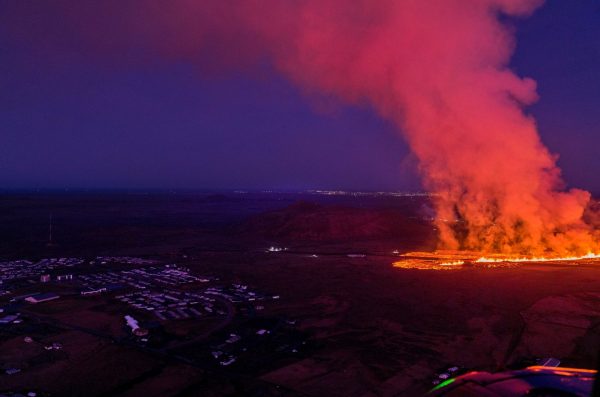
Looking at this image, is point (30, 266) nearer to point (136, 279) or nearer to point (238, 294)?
point (136, 279)

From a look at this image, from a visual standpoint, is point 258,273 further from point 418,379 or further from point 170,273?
point 418,379

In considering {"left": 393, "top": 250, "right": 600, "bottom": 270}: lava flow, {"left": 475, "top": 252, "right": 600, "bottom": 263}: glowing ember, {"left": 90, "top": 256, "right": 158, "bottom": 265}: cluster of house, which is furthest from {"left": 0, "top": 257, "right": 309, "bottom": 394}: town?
{"left": 475, "top": 252, "right": 600, "bottom": 263}: glowing ember

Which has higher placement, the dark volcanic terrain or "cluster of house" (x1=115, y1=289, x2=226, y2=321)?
the dark volcanic terrain

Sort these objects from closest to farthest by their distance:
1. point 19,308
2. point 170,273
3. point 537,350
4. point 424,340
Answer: point 537,350
point 424,340
point 19,308
point 170,273

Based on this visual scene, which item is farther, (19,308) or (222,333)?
(19,308)

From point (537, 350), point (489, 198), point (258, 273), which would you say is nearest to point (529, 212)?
point (489, 198)

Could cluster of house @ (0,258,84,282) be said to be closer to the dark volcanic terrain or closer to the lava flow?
the dark volcanic terrain

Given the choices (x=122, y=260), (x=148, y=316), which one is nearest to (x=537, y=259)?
(x=148, y=316)
